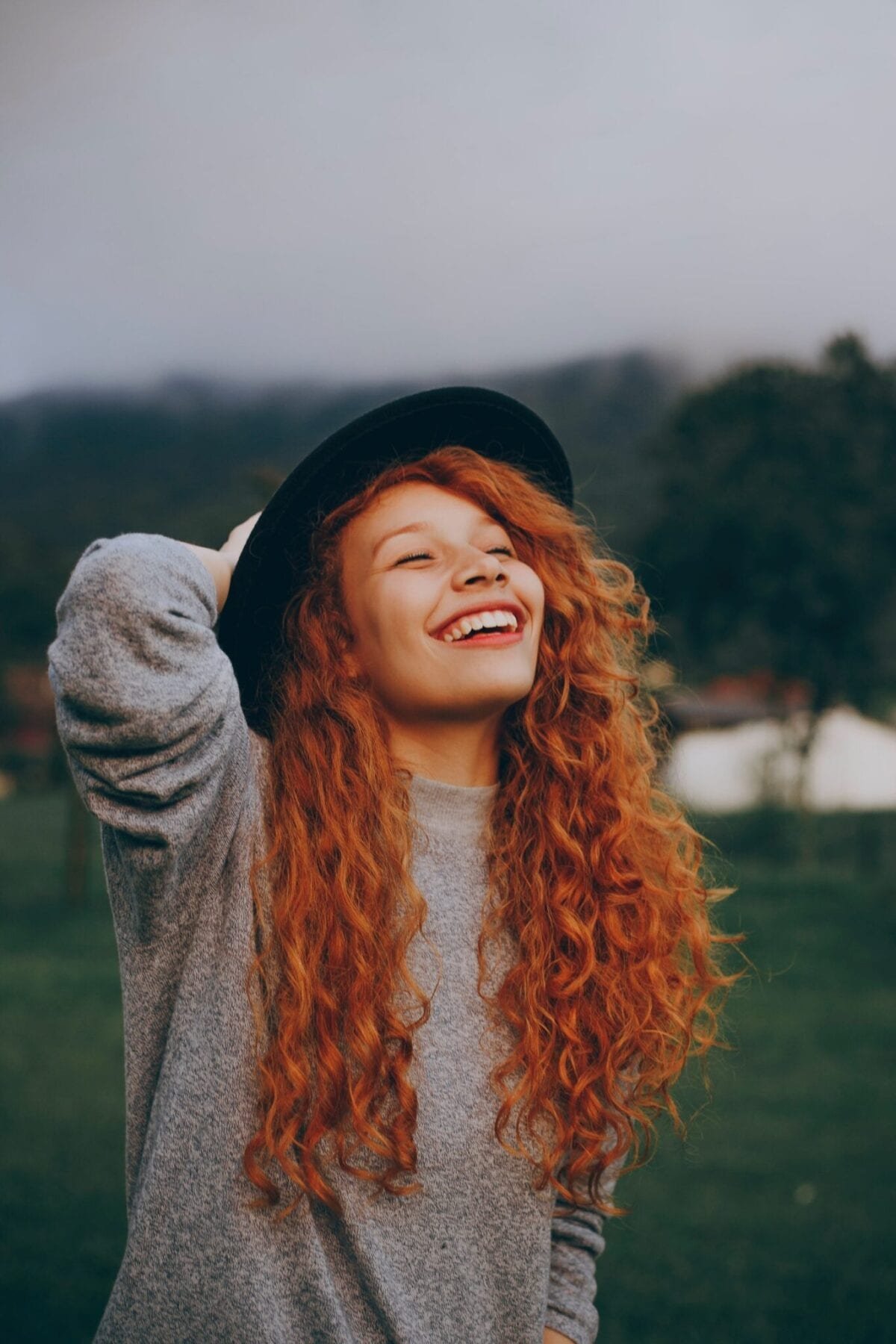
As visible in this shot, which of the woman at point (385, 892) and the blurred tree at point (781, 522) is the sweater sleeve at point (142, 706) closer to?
the woman at point (385, 892)

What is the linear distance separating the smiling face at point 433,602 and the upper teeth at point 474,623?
0.04 feet

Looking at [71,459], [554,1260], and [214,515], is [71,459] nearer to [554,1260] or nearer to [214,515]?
[214,515]

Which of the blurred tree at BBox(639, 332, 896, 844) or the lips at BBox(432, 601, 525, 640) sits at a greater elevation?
the blurred tree at BBox(639, 332, 896, 844)

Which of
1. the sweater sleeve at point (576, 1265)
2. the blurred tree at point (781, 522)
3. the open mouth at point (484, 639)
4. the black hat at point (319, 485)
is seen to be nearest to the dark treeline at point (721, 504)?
the blurred tree at point (781, 522)

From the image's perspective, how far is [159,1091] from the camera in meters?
1.39

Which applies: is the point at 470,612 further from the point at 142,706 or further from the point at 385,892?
the point at 142,706

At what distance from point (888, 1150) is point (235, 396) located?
170 inches

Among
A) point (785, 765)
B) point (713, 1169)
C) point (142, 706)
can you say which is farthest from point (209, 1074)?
point (785, 765)

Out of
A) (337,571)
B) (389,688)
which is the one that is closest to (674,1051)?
(389,688)

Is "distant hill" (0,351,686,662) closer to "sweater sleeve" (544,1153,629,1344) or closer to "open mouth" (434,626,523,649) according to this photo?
"open mouth" (434,626,523,649)

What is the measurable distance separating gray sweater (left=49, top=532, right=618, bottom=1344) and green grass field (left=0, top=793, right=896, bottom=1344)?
88cm

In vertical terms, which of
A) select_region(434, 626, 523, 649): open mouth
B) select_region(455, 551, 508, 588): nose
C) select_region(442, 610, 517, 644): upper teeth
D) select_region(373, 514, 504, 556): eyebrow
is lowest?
select_region(434, 626, 523, 649): open mouth

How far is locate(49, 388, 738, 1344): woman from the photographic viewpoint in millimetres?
1339

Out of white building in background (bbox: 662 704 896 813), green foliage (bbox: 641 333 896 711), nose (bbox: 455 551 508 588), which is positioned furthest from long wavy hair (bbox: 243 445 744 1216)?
white building in background (bbox: 662 704 896 813)
